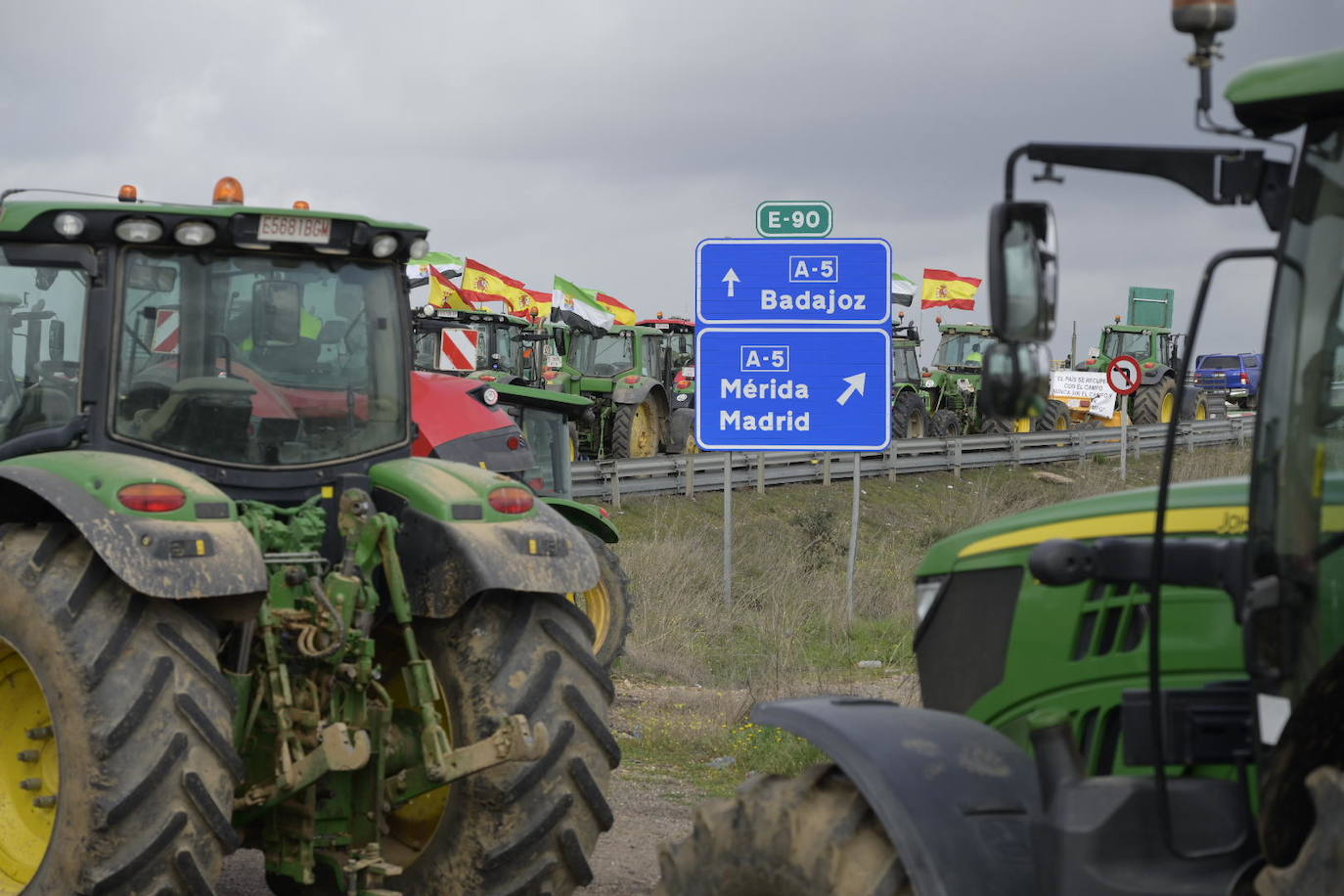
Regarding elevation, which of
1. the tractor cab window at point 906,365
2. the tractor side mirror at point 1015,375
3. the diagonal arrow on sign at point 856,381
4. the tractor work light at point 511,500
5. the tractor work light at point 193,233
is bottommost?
the tractor work light at point 511,500

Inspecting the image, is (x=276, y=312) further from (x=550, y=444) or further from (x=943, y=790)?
(x=550, y=444)

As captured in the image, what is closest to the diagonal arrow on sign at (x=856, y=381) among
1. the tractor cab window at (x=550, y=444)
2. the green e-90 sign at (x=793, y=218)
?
the green e-90 sign at (x=793, y=218)

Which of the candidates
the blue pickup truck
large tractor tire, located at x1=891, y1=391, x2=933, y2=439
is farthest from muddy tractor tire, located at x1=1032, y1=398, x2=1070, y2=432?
the blue pickup truck

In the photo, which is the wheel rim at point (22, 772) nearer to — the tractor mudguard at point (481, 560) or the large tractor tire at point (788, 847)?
the tractor mudguard at point (481, 560)

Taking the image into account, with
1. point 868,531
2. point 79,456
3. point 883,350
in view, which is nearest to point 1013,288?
point 79,456

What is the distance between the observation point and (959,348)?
126 ft

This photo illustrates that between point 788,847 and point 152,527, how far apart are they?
2622mm

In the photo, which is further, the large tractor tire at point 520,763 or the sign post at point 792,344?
the sign post at point 792,344

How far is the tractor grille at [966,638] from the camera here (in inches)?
167

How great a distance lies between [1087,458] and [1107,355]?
15.3 feet

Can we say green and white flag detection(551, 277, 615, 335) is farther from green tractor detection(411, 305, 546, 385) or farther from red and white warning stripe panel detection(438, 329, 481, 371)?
red and white warning stripe panel detection(438, 329, 481, 371)

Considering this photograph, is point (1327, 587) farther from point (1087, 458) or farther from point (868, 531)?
point (1087, 458)

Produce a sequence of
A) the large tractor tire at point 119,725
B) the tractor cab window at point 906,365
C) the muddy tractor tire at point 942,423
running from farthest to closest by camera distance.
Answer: the muddy tractor tire at point 942,423, the tractor cab window at point 906,365, the large tractor tire at point 119,725

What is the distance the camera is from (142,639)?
5.50 metres
